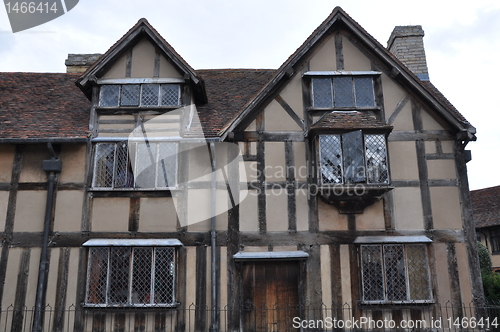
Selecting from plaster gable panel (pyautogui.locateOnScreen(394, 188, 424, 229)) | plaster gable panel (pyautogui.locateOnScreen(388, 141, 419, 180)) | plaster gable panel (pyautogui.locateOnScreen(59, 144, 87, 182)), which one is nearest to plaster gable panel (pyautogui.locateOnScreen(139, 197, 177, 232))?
plaster gable panel (pyautogui.locateOnScreen(59, 144, 87, 182))

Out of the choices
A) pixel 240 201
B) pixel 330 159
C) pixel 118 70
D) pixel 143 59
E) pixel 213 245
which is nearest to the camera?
pixel 213 245

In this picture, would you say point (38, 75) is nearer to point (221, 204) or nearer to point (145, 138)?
point (145, 138)

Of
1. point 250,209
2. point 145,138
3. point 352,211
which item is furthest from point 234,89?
point 352,211

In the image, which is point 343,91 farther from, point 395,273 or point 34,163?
point 34,163

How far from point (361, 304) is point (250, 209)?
3.51m

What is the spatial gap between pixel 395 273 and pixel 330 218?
203 centimetres

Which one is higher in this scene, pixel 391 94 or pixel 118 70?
pixel 118 70

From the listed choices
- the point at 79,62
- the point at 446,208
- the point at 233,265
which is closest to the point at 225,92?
the point at 233,265

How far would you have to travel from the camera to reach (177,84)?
40.3ft

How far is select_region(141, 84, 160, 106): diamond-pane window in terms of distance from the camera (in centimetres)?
1208

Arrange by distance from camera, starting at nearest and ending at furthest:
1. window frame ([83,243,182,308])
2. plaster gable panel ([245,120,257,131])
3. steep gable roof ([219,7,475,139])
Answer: window frame ([83,243,182,308]) → steep gable roof ([219,7,475,139]) → plaster gable panel ([245,120,257,131])

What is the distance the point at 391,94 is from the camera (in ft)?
39.5

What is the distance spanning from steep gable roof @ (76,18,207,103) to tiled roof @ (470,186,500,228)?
20514 millimetres

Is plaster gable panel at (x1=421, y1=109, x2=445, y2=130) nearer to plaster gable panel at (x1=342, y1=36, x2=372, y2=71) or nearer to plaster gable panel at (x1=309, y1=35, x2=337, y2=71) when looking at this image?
plaster gable panel at (x1=342, y1=36, x2=372, y2=71)
